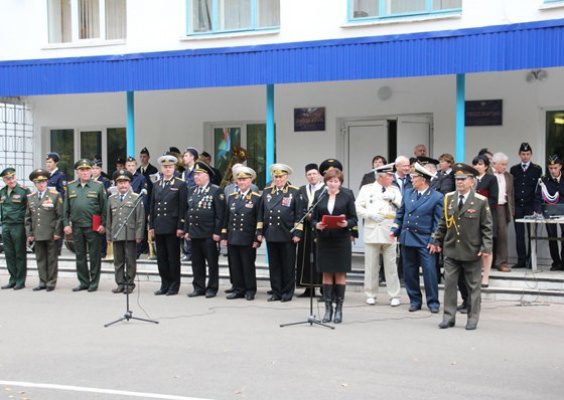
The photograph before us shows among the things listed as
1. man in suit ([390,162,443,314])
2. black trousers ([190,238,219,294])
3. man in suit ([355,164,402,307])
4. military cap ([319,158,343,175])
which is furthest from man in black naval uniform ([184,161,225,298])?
man in suit ([390,162,443,314])

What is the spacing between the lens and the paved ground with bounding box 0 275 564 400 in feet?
23.5

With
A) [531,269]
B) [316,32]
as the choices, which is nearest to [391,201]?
[531,269]

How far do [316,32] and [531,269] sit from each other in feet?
18.8

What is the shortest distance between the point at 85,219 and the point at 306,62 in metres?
4.39

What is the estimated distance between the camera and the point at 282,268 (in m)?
12.2

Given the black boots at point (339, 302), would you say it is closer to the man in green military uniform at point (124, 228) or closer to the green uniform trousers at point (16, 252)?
the man in green military uniform at point (124, 228)

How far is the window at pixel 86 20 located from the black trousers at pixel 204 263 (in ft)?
21.8

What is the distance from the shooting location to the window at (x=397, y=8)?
564 inches

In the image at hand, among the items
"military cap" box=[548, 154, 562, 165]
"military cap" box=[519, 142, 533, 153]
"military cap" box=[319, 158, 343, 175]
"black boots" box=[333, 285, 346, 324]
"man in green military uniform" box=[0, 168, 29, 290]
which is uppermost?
"military cap" box=[519, 142, 533, 153]

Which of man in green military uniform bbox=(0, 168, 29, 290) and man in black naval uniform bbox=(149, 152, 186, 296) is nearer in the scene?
man in black naval uniform bbox=(149, 152, 186, 296)

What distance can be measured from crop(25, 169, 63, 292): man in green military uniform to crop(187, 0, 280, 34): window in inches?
185

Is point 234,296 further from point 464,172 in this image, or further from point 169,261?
point 464,172

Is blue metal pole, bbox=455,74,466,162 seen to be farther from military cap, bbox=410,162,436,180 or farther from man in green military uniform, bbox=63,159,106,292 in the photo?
man in green military uniform, bbox=63,159,106,292

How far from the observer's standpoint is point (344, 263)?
1009cm
